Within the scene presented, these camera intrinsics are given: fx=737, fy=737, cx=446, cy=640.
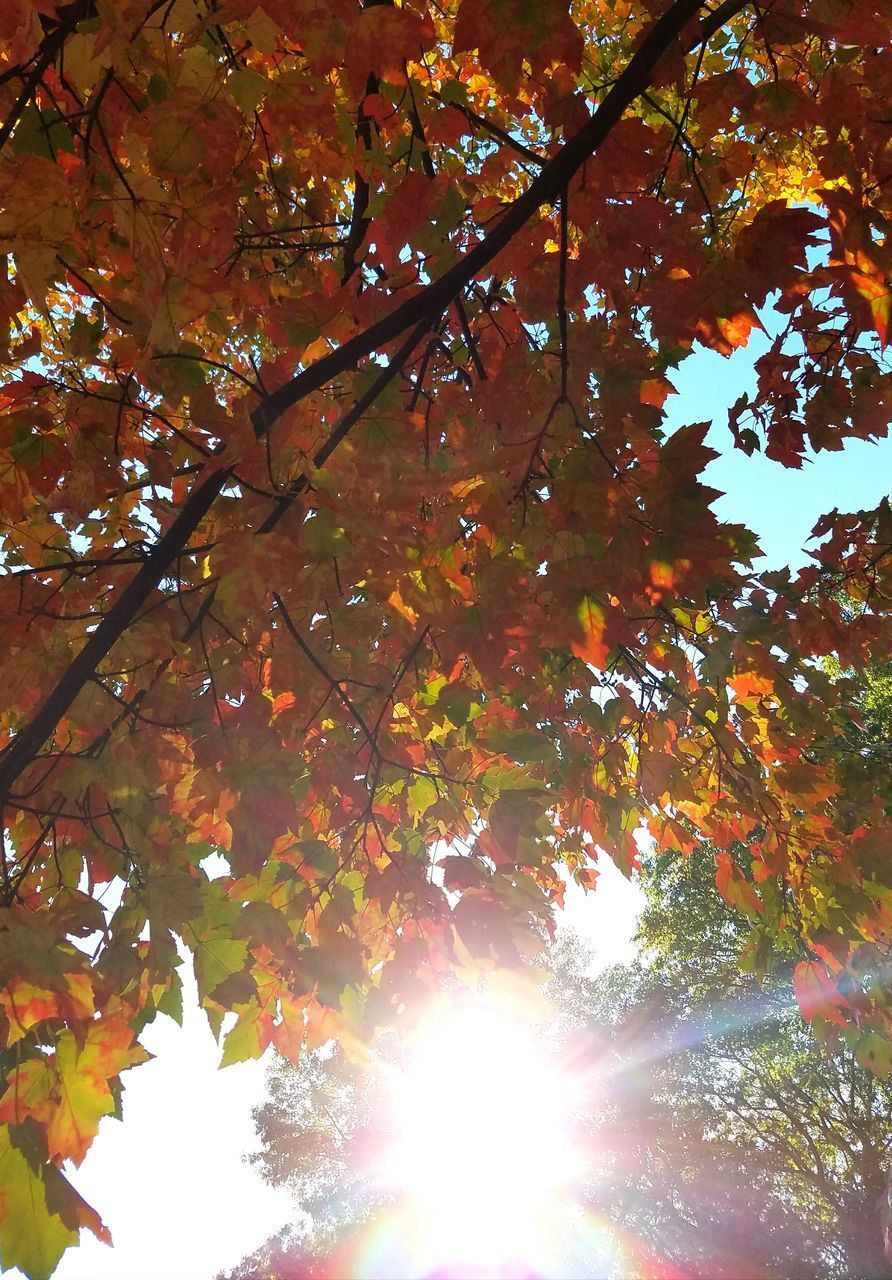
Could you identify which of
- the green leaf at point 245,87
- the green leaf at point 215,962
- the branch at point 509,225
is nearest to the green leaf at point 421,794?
the green leaf at point 215,962

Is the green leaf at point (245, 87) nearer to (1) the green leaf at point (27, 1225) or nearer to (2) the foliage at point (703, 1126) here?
(1) the green leaf at point (27, 1225)

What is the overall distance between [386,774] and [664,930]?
18.0 meters

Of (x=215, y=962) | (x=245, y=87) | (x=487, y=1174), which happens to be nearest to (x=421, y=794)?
(x=215, y=962)

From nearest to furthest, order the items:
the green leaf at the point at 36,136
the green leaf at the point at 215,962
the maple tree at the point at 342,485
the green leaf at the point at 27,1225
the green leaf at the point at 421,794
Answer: the green leaf at the point at 27,1225, the maple tree at the point at 342,485, the green leaf at the point at 36,136, the green leaf at the point at 215,962, the green leaf at the point at 421,794

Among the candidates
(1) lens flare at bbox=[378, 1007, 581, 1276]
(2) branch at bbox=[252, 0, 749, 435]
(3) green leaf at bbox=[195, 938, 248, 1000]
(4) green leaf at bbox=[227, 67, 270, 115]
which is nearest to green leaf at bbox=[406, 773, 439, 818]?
(3) green leaf at bbox=[195, 938, 248, 1000]

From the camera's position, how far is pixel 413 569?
7.96 ft

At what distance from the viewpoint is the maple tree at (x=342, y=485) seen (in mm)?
1854

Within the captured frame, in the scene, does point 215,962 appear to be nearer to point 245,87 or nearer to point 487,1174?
point 245,87

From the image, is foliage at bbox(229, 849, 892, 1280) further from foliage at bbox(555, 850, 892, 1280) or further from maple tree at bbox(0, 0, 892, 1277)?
maple tree at bbox(0, 0, 892, 1277)

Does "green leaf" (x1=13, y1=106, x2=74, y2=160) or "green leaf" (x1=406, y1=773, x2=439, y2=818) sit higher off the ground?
"green leaf" (x1=13, y1=106, x2=74, y2=160)

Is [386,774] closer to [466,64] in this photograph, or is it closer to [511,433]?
[511,433]

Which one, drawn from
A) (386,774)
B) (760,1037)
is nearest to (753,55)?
(386,774)

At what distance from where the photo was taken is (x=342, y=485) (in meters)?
2.26

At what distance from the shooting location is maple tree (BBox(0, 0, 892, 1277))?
73.0 inches
